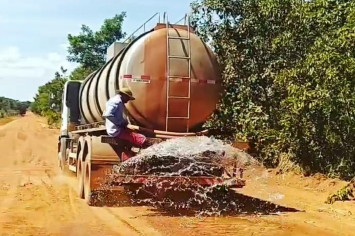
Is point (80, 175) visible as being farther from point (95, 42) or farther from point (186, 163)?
point (95, 42)

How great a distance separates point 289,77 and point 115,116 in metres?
4.77

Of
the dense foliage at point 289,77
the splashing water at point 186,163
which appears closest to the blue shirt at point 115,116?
the splashing water at point 186,163

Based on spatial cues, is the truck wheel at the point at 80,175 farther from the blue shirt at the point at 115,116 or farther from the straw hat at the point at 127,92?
the straw hat at the point at 127,92

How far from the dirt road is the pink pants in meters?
1.15

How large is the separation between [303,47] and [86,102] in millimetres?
5411

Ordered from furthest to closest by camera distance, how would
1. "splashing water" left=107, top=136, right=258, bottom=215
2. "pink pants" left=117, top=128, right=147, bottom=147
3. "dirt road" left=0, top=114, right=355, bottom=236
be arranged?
"pink pants" left=117, top=128, right=147, bottom=147 → "splashing water" left=107, top=136, right=258, bottom=215 → "dirt road" left=0, top=114, right=355, bottom=236

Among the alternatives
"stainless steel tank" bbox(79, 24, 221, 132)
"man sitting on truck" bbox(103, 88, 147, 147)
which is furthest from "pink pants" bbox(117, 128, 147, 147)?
"stainless steel tank" bbox(79, 24, 221, 132)

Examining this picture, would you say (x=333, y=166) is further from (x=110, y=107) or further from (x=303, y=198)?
(x=110, y=107)

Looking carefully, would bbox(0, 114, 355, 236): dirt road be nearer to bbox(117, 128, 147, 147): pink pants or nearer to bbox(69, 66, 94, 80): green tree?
bbox(117, 128, 147, 147): pink pants

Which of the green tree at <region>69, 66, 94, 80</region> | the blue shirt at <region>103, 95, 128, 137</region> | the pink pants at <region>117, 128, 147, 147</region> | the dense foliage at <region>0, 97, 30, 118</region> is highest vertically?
the green tree at <region>69, 66, 94, 80</region>

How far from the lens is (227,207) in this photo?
420 inches

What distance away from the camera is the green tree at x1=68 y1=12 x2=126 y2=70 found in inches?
1661

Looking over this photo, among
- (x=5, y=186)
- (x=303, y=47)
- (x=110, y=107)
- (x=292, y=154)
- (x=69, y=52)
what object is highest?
(x=69, y=52)

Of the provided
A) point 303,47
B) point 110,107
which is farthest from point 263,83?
point 110,107
